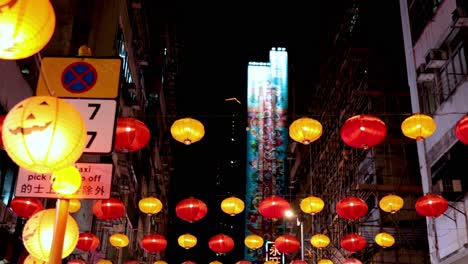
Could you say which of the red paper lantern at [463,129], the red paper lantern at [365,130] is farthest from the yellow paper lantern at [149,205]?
the red paper lantern at [463,129]

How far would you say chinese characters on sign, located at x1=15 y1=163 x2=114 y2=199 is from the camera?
6781 millimetres

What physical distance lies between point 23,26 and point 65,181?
2239 millimetres

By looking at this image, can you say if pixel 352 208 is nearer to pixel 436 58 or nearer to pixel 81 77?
pixel 436 58

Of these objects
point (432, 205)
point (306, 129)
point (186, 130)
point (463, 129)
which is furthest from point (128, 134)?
point (432, 205)

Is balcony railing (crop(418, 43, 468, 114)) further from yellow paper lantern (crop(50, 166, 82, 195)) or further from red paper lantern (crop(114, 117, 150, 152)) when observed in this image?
yellow paper lantern (crop(50, 166, 82, 195))

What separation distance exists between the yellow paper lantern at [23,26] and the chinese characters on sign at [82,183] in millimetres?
2178

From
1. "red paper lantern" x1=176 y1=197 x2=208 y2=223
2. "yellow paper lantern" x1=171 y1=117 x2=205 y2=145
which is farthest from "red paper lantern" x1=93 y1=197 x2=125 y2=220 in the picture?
"yellow paper lantern" x1=171 y1=117 x2=205 y2=145

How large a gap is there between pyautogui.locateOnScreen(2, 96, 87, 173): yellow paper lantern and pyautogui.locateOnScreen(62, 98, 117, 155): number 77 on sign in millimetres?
Result: 1016

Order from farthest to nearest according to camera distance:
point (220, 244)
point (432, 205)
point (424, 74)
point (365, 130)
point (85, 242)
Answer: point (220, 244), point (424, 74), point (85, 242), point (432, 205), point (365, 130)

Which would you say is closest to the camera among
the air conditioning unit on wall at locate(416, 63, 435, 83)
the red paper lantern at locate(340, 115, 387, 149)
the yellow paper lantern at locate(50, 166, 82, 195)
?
the yellow paper lantern at locate(50, 166, 82, 195)

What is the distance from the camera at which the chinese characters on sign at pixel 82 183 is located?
22.2 feet

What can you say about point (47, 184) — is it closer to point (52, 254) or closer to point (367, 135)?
point (52, 254)

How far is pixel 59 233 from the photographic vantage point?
6113 millimetres

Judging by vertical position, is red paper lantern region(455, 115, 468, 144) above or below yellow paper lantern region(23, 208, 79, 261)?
above
